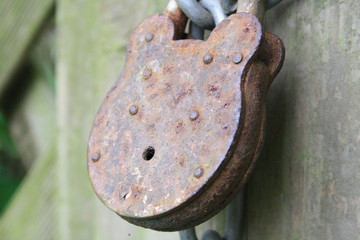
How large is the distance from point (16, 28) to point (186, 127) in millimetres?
782

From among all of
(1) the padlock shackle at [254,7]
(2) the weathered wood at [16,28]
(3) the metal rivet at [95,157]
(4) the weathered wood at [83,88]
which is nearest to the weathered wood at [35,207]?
(4) the weathered wood at [83,88]

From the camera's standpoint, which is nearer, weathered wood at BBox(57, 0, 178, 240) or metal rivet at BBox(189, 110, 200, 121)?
metal rivet at BBox(189, 110, 200, 121)

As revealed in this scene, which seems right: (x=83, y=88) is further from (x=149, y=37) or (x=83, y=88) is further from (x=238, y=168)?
(x=238, y=168)

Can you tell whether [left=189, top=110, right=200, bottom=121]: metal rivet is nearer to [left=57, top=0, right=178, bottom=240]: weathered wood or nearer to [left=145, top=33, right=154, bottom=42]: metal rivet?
[left=145, top=33, right=154, bottom=42]: metal rivet

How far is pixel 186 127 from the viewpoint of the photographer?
47cm

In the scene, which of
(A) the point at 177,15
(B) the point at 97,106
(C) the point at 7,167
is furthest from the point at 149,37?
(C) the point at 7,167

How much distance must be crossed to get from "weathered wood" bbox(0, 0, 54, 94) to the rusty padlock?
0.65m

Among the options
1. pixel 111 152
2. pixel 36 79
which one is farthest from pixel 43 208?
pixel 111 152

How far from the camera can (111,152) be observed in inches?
20.2

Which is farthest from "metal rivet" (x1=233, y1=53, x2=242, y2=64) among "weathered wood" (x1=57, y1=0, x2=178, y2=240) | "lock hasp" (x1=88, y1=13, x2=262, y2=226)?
"weathered wood" (x1=57, y1=0, x2=178, y2=240)

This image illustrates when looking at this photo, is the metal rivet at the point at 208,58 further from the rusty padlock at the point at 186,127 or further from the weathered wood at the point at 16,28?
the weathered wood at the point at 16,28

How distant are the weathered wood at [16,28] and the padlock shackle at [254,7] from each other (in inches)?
27.5

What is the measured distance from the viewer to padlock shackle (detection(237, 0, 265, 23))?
1.59 feet

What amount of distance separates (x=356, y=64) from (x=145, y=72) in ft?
0.63
